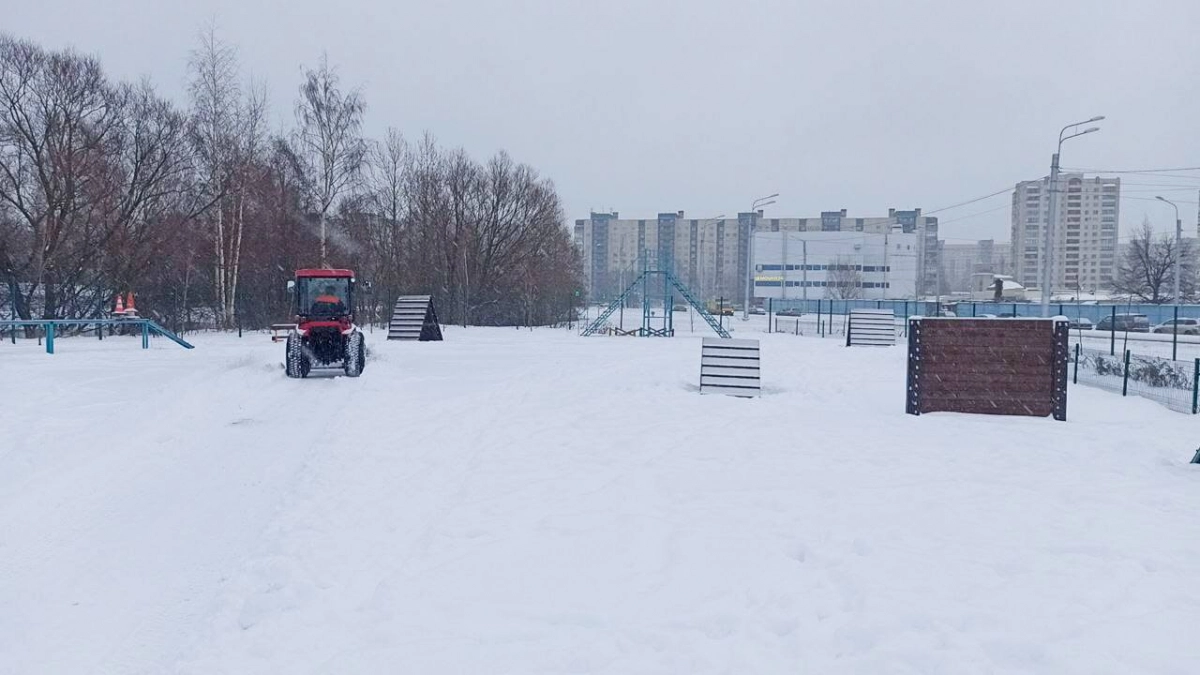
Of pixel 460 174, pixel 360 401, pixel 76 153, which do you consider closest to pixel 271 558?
pixel 360 401

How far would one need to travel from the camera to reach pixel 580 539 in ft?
22.1

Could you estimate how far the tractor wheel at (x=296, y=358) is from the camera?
16.6 m

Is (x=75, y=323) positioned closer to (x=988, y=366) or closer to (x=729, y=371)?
(x=729, y=371)

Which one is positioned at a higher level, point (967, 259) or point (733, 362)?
point (967, 259)

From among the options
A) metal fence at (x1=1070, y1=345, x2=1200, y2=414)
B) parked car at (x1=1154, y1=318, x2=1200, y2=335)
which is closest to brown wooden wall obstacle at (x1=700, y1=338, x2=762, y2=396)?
metal fence at (x1=1070, y1=345, x2=1200, y2=414)

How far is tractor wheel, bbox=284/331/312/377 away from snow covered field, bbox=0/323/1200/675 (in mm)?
3713

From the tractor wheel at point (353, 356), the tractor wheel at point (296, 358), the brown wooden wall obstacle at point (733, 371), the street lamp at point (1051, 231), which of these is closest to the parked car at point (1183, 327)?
the street lamp at point (1051, 231)

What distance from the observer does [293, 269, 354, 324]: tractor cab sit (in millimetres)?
18000

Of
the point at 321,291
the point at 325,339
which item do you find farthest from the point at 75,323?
the point at 325,339

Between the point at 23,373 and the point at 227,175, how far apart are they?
20.3 m

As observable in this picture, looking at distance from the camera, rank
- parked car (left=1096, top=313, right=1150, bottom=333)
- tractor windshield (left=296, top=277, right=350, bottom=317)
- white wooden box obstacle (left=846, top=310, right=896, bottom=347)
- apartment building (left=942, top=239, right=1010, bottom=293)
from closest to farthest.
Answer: tractor windshield (left=296, top=277, right=350, bottom=317), white wooden box obstacle (left=846, top=310, right=896, bottom=347), parked car (left=1096, top=313, right=1150, bottom=333), apartment building (left=942, top=239, right=1010, bottom=293)

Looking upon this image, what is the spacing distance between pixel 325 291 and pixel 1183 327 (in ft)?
145

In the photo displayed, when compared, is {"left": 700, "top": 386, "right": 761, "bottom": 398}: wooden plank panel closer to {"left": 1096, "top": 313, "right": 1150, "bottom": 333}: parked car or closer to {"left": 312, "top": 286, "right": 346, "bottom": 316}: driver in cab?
{"left": 312, "top": 286, "right": 346, "bottom": 316}: driver in cab

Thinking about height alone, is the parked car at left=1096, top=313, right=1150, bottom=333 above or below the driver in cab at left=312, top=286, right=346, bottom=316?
below
